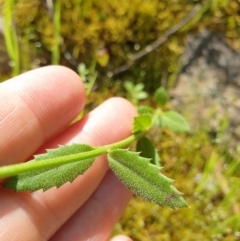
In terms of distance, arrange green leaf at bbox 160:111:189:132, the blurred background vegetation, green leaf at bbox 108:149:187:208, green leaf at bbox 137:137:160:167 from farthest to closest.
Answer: the blurred background vegetation
green leaf at bbox 160:111:189:132
green leaf at bbox 137:137:160:167
green leaf at bbox 108:149:187:208

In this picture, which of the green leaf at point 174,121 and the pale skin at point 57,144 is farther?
the green leaf at point 174,121

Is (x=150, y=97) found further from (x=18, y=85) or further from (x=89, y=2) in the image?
(x=18, y=85)

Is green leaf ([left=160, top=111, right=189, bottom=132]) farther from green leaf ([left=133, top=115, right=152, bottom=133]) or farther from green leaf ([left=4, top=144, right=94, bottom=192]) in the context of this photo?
green leaf ([left=4, top=144, right=94, bottom=192])

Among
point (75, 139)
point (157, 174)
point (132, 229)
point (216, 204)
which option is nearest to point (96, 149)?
point (157, 174)

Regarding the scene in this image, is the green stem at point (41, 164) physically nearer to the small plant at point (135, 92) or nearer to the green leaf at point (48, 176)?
the green leaf at point (48, 176)

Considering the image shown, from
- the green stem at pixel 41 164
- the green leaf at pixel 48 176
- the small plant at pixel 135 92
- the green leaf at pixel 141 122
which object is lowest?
the small plant at pixel 135 92

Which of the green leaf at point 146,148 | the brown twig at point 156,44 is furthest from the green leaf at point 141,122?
the brown twig at point 156,44

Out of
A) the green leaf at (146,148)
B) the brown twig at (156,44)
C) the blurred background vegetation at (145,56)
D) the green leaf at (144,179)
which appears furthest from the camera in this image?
the brown twig at (156,44)

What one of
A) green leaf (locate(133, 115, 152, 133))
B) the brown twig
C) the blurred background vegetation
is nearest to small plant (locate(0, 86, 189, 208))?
green leaf (locate(133, 115, 152, 133))
